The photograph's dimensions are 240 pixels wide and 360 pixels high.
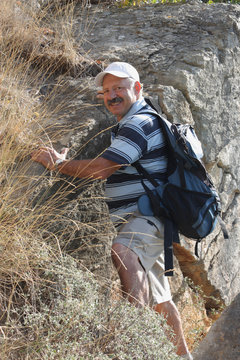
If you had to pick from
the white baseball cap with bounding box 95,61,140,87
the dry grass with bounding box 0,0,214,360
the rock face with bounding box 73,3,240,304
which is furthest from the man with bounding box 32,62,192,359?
the rock face with bounding box 73,3,240,304

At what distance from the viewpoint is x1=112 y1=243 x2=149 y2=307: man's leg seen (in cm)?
348

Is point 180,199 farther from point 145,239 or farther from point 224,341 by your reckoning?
point 224,341

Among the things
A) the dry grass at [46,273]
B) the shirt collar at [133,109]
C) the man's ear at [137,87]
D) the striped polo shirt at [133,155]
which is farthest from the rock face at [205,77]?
the dry grass at [46,273]

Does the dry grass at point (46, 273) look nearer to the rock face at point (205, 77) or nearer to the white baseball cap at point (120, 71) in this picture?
the white baseball cap at point (120, 71)

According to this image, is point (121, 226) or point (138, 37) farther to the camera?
point (138, 37)

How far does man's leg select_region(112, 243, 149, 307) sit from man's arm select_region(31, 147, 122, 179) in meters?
0.55

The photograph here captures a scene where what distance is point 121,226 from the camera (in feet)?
12.6

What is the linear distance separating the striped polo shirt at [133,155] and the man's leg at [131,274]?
289 mm

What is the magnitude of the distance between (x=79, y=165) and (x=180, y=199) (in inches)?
31.0

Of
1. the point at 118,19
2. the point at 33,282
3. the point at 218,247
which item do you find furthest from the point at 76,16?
the point at 33,282

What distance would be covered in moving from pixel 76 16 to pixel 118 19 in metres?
0.64

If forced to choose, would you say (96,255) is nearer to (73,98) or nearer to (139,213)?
(139,213)

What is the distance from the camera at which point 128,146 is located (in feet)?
11.7

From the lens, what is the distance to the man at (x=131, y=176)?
11.7ft
